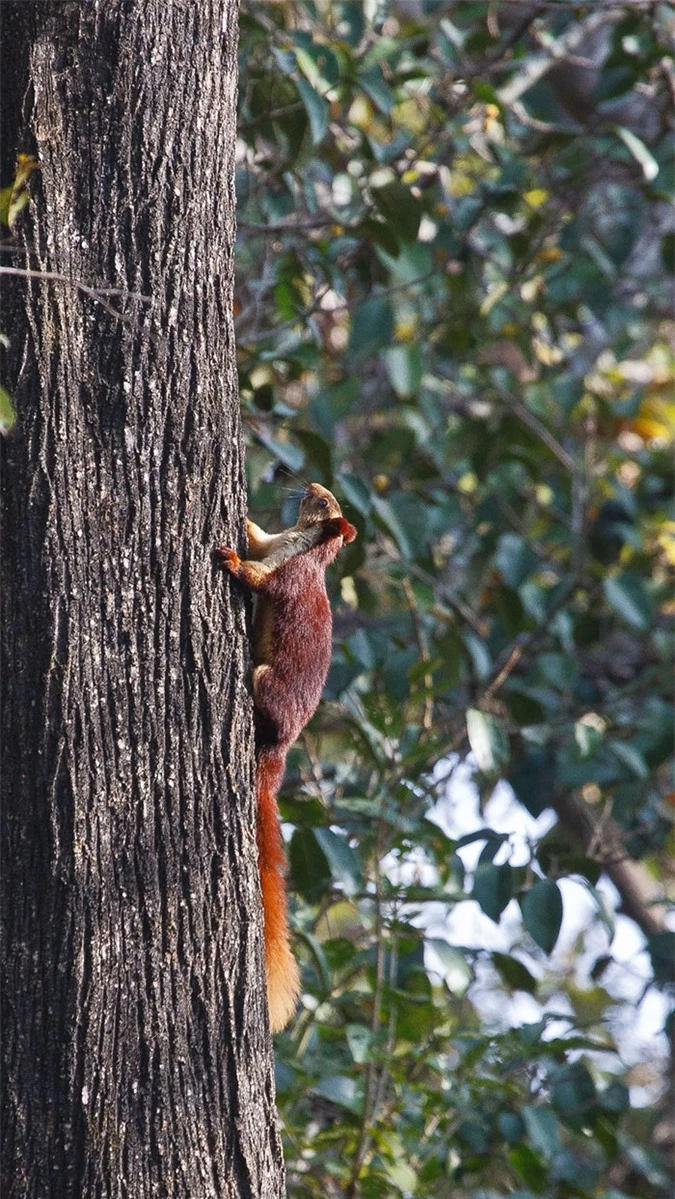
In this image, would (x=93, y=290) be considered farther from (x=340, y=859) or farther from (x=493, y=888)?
(x=493, y=888)

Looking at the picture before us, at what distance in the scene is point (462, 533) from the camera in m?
5.34

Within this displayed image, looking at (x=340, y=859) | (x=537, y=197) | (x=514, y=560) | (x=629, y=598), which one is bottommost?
(x=340, y=859)

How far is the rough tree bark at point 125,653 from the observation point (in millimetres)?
1876

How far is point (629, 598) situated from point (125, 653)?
3.04m

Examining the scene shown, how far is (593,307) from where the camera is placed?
5.33m

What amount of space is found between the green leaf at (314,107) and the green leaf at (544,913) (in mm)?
1976

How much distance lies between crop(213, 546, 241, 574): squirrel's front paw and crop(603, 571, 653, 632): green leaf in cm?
269

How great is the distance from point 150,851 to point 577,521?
3.45 m

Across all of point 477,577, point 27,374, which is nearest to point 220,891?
point 27,374

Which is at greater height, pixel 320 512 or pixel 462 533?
pixel 462 533

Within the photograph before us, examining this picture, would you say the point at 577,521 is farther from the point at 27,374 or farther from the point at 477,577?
the point at 27,374

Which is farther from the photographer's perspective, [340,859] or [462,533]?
[462,533]

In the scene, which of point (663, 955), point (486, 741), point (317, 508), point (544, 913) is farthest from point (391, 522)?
point (663, 955)

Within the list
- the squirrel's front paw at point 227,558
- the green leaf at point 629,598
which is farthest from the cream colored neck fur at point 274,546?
the green leaf at point 629,598
